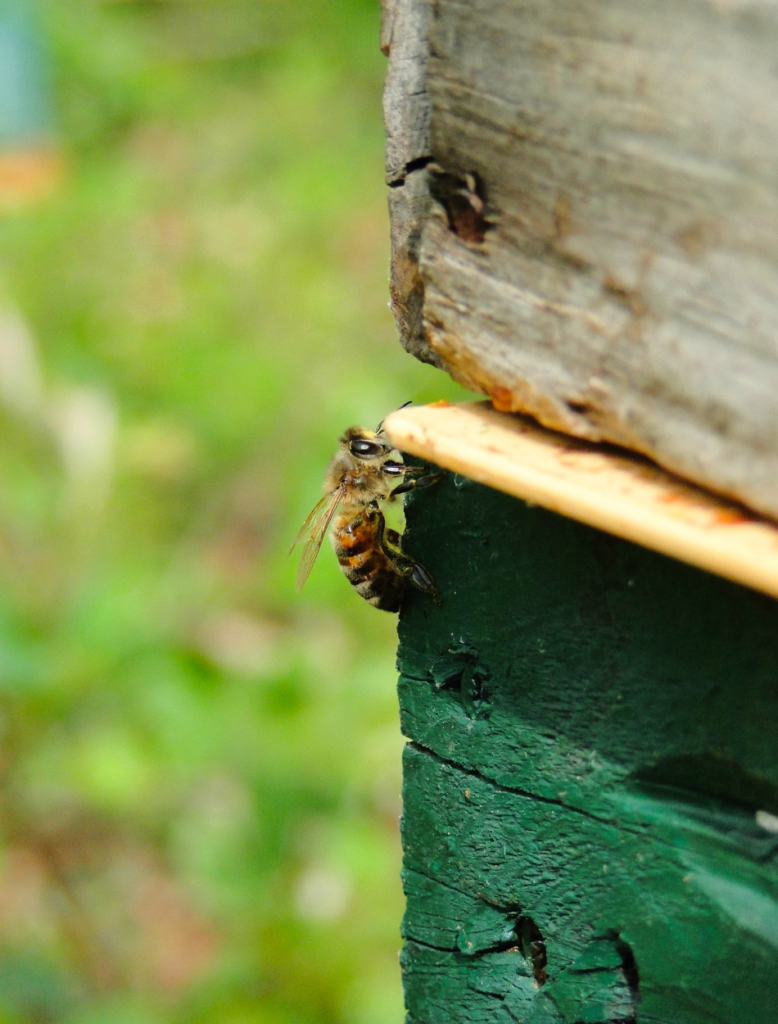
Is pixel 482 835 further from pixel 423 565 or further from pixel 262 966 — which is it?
pixel 262 966

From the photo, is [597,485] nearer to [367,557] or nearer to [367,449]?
[367,557]

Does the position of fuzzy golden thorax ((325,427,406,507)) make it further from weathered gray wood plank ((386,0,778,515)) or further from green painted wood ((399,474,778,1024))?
weathered gray wood plank ((386,0,778,515))

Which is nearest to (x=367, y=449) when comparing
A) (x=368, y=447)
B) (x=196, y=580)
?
(x=368, y=447)

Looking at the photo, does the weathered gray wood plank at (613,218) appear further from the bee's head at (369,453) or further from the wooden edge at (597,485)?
the bee's head at (369,453)

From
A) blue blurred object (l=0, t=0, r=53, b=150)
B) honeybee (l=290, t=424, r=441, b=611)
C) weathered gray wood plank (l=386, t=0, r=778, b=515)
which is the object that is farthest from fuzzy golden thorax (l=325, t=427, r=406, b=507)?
blue blurred object (l=0, t=0, r=53, b=150)

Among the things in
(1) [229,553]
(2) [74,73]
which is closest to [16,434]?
(1) [229,553]

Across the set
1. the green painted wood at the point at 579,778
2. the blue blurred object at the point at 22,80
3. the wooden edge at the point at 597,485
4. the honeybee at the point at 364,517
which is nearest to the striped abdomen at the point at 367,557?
the honeybee at the point at 364,517
